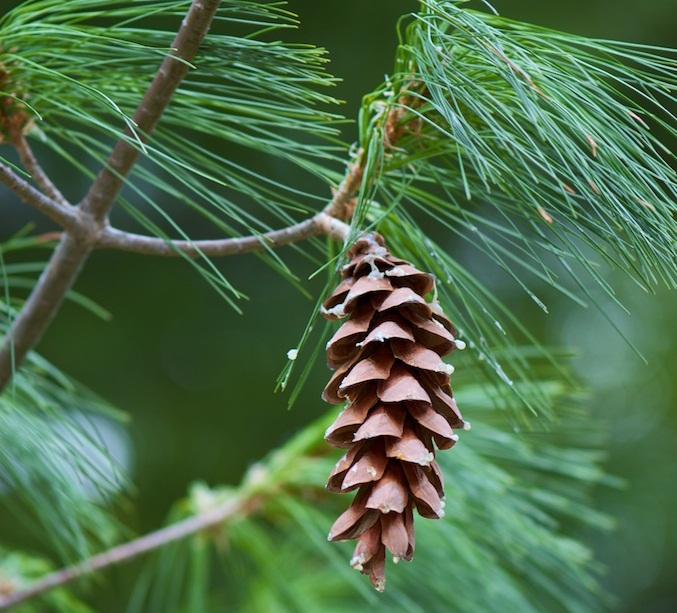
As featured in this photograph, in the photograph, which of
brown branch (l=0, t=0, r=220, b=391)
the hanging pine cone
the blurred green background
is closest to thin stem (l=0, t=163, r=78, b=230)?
brown branch (l=0, t=0, r=220, b=391)

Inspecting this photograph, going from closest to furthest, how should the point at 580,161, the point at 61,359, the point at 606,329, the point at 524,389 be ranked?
the point at 580,161, the point at 524,389, the point at 61,359, the point at 606,329

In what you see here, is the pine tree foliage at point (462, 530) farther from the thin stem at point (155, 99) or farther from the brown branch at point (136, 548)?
the thin stem at point (155, 99)

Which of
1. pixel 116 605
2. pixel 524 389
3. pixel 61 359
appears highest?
pixel 524 389

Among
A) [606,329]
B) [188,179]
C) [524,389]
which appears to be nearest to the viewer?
[188,179]

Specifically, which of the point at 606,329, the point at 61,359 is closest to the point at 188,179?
the point at 61,359

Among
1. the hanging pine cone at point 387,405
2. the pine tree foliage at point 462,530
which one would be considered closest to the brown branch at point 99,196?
the hanging pine cone at point 387,405

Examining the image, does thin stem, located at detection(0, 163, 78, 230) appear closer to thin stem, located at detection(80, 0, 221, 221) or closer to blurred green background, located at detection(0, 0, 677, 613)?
thin stem, located at detection(80, 0, 221, 221)

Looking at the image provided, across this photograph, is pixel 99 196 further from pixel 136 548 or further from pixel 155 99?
pixel 136 548

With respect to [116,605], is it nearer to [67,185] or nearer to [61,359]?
[61,359]
